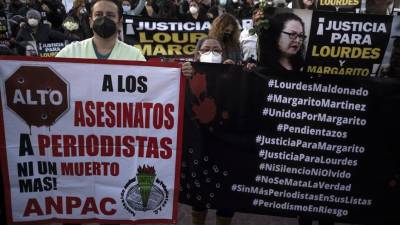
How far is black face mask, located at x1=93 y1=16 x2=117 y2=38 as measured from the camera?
122 inches

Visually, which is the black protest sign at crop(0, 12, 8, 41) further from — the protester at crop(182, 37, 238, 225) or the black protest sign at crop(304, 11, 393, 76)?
the black protest sign at crop(304, 11, 393, 76)

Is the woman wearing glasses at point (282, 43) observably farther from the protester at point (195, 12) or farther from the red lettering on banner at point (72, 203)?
the protester at point (195, 12)

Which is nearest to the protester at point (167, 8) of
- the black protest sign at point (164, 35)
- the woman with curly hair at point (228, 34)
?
the black protest sign at point (164, 35)

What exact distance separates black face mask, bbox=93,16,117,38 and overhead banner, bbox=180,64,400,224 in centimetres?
67

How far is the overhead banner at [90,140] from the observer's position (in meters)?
2.96

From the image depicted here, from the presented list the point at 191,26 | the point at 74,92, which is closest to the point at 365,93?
the point at 74,92

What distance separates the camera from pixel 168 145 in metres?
3.10

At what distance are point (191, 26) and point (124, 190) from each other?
12.6 feet

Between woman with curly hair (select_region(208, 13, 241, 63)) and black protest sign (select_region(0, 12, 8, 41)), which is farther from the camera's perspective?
black protest sign (select_region(0, 12, 8, 41))

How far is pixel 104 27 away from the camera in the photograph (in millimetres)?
3090

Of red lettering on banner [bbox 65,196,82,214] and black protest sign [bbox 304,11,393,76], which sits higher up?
black protest sign [bbox 304,11,393,76]

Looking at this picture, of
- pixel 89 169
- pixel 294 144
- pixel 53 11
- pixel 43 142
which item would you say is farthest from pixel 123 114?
pixel 53 11

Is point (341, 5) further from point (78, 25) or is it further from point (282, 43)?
point (78, 25)

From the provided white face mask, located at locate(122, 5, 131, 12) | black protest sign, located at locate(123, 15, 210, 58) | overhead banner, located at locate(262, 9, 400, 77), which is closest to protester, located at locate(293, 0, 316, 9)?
black protest sign, located at locate(123, 15, 210, 58)
